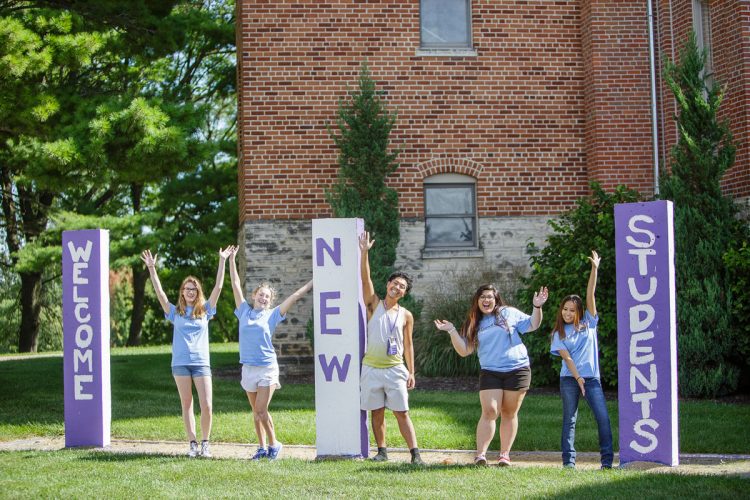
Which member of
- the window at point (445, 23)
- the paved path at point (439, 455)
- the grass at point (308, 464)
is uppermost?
the window at point (445, 23)

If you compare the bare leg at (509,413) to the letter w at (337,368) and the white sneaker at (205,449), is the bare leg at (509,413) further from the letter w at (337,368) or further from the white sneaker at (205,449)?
the white sneaker at (205,449)

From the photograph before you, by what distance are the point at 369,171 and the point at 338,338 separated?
7.79m

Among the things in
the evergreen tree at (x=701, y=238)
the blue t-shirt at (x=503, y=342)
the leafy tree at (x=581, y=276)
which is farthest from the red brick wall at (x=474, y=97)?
the blue t-shirt at (x=503, y=342)

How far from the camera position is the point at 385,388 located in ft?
27.1

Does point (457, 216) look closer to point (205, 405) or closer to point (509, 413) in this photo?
point (205, 405)

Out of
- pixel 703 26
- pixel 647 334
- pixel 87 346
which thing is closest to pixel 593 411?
pixel 647 334

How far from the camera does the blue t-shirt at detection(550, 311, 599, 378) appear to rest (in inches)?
320

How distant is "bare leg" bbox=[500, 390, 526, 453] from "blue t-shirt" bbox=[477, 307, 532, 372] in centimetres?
21

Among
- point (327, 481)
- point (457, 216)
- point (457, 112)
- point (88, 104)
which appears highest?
point (457, 112)

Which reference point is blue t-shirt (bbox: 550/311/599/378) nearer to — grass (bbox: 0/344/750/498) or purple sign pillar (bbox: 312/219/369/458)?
grass (bbox: 0/344/750/498)

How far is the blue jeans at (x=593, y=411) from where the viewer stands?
26.4 feet

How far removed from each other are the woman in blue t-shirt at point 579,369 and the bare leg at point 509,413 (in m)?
0.38

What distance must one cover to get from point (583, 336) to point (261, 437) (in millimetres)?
2942

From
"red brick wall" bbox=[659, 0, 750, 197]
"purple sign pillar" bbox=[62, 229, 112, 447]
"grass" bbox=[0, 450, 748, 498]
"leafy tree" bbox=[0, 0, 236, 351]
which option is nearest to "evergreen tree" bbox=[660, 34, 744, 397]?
"red brick wall" bbox=[659, 0, 750, 197]
